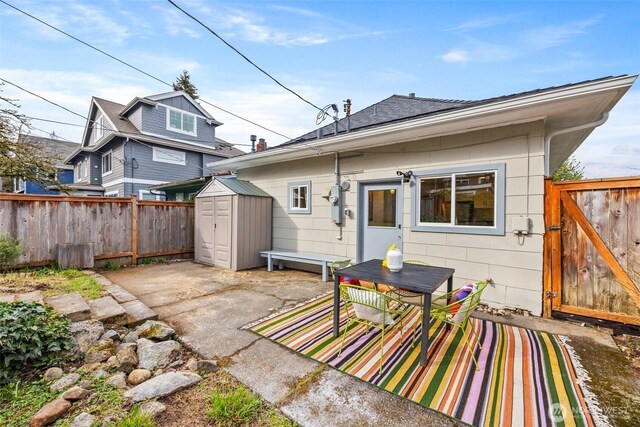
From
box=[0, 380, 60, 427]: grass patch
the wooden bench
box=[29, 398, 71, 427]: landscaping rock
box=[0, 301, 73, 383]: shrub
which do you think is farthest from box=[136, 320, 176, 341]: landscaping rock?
the wooden bench

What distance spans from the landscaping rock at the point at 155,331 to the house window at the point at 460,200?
387cm

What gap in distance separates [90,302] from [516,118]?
6139 millimetres

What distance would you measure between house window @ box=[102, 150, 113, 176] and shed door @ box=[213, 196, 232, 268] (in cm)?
1050

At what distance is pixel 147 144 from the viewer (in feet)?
40.7

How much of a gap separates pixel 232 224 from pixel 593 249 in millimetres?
6093

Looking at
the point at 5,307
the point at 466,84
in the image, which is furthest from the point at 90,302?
the point at 466,84

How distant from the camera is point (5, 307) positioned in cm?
239

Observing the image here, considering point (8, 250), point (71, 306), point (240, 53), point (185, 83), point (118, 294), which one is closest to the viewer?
point (71, 306)

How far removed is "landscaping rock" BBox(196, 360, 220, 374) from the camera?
2.32m

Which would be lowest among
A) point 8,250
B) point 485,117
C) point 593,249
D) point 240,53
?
point 8,250

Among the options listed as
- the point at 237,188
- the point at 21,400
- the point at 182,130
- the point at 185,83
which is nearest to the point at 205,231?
the point at 237,188

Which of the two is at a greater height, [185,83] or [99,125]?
[185,83]

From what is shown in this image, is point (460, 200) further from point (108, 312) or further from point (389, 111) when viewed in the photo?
point (108, 312)

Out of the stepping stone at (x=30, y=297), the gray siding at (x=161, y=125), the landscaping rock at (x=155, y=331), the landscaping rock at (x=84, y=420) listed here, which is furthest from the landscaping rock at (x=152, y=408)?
the gray siding at (x=161, y=125)
